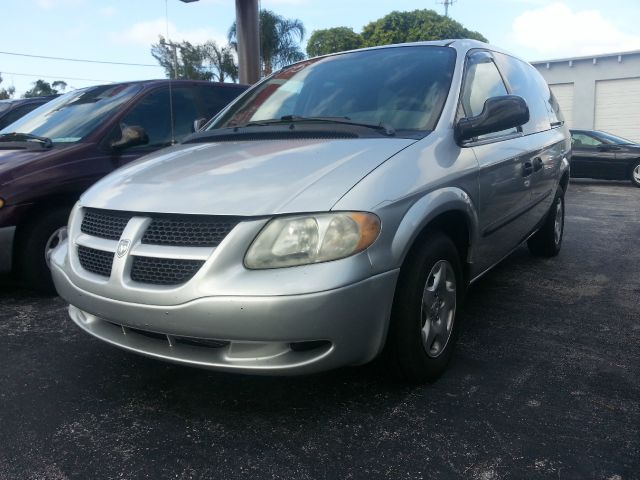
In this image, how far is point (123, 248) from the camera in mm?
2289

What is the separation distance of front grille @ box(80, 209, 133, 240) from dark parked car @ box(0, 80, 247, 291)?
1.11 metres

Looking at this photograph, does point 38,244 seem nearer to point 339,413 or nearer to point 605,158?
point 339,413

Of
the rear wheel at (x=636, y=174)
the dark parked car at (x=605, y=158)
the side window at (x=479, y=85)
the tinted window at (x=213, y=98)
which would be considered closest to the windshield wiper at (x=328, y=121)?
the side window at (x=479, y=85)

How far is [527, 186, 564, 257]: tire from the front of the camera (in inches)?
199

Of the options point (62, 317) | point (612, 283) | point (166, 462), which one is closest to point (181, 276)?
point (166, 462)

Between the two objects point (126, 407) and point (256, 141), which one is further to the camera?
point (256, 141)

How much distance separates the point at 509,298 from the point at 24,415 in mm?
3127

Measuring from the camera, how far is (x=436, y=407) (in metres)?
2.47

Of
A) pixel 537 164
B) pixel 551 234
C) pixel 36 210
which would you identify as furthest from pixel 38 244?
pixel 551 234

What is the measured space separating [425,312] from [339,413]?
0.59m

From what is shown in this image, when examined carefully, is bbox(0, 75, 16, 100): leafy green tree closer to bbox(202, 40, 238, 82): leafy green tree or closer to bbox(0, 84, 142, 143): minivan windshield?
bbox(202, 40, 238, 82): leafy green tree

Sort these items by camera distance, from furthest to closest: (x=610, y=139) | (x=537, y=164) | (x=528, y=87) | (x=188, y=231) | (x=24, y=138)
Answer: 1. (x=610, y=139)
2. (x=24, y=138)
3. (x=528, y=87)
4. (x=537, y=164)
5. (x=188, y=231)

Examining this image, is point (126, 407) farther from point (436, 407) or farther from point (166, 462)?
point (436, 407)

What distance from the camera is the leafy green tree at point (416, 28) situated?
103 ft
